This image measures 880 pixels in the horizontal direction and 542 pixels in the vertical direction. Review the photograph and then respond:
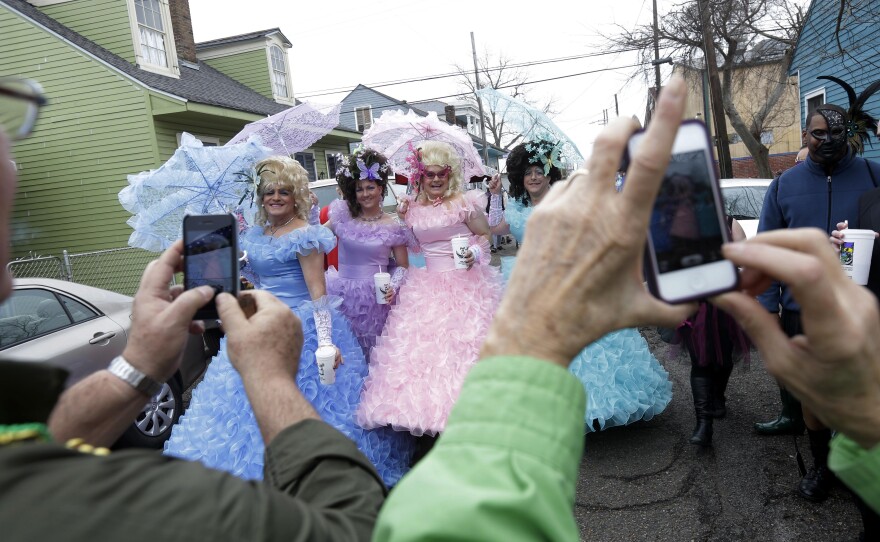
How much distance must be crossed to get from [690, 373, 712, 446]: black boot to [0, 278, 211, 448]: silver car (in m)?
3.89

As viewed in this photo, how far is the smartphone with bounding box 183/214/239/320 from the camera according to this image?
1696 mm

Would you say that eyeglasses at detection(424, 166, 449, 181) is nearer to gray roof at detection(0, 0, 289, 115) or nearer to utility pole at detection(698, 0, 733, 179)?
gray roof at detection(0, 0, 289, 115)

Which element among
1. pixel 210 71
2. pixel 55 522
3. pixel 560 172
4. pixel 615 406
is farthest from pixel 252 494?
pixel 210 71

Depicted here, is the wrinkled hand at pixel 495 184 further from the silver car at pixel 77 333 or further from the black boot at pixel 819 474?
the silver car at pixel 77 333

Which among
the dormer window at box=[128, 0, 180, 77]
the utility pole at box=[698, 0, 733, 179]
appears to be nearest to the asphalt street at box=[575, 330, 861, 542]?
the utility pole at box=[698, 0, 733, 179]

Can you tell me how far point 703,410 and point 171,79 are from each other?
47.1 ft

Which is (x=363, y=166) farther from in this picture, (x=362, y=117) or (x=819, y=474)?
(x=362, y=117)

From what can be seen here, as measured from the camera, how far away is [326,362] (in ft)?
11.9

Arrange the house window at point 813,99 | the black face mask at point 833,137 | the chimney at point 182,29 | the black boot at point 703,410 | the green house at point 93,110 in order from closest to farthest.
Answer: the black face mask at point 833,137
the black boot at point 703,410
the green house at point 93,110
the house window at point 813,99
the chimney at point 182,29

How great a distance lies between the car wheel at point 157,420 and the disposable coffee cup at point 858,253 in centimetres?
477

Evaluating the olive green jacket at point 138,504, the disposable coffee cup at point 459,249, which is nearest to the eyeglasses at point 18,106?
the olive green jacket at point 138,504

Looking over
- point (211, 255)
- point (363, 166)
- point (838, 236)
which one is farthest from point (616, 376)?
point (211, 255)

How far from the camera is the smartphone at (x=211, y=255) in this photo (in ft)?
5.57

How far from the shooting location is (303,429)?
114cm
